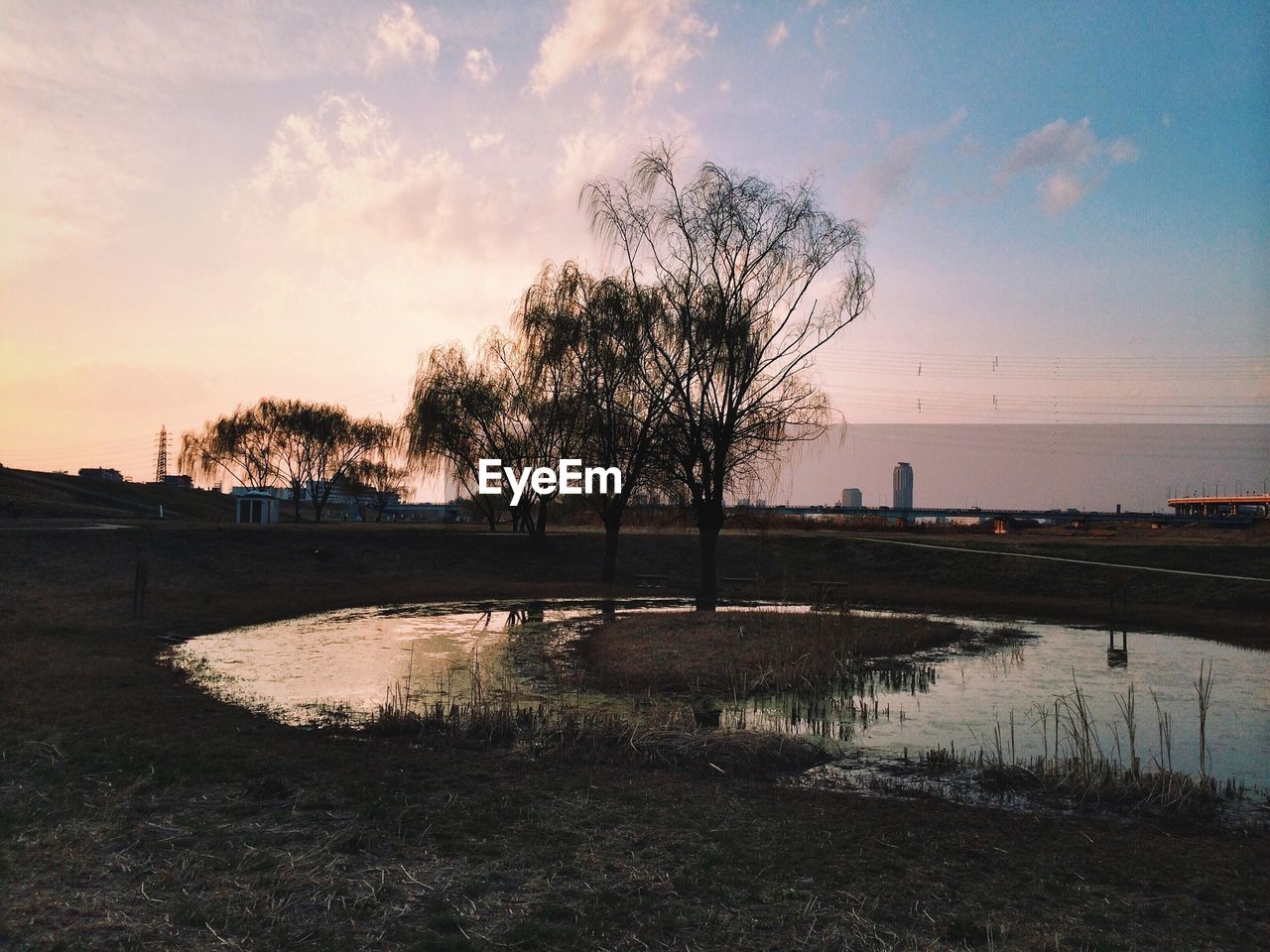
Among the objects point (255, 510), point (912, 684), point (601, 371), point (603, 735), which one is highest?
point (601, 371)

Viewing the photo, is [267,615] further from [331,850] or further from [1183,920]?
[1183,920]

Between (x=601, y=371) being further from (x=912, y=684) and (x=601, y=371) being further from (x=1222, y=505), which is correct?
(x=1222, y=505)

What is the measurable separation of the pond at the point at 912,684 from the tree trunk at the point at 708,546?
3839 mm

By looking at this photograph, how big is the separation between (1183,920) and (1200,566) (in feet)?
104

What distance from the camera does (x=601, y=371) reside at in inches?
1129

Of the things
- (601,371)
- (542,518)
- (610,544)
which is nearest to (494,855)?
(601,371)

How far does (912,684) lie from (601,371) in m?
17.0

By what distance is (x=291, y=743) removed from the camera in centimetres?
948

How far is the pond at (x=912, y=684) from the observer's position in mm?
10641

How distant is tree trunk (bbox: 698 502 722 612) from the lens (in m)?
21.0

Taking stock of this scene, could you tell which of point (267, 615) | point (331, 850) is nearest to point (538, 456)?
point (267, 615)

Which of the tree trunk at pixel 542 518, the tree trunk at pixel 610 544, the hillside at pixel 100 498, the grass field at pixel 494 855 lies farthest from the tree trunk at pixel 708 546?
the hillside at pixel 100 498

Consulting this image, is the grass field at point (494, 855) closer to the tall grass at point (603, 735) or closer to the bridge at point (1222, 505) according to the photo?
the tall grass at point (603, 735)

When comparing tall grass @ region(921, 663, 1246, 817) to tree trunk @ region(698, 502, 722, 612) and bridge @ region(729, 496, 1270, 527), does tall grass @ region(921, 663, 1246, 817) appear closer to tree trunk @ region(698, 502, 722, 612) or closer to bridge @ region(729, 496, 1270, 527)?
tree trunk @ region(698, 502, 722, 612)
